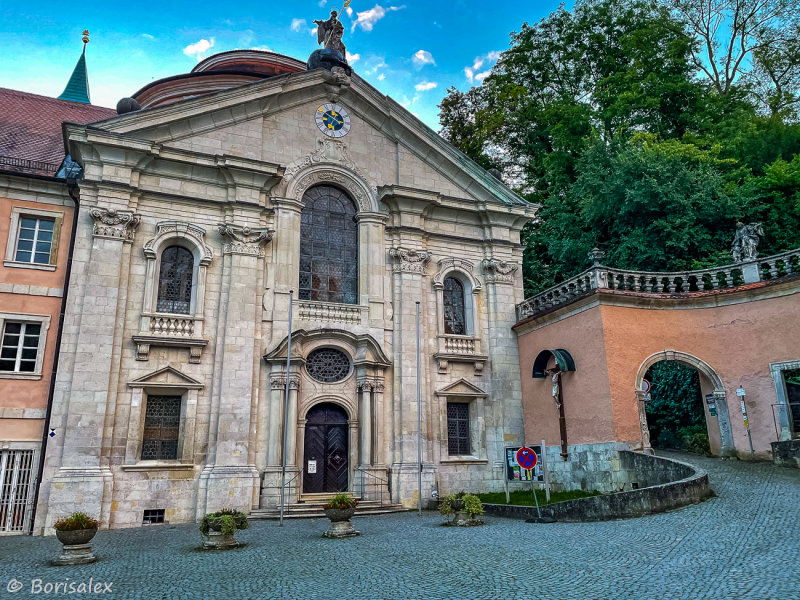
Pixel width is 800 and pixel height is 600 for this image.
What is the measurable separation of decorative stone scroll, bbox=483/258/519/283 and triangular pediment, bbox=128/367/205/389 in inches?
430

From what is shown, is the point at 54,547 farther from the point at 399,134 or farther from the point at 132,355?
the point at 399,134

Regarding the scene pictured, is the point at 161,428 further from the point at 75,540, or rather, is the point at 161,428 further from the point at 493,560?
the point at 493,560

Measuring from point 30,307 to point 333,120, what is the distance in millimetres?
11486

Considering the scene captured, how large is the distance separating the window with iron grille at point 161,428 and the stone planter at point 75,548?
6.25 m

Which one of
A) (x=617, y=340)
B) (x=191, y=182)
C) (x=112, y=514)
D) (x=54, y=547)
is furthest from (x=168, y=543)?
(x=617, y=340)

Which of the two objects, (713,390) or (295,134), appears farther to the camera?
(295,134)

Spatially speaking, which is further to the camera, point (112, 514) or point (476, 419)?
point (476, 419)

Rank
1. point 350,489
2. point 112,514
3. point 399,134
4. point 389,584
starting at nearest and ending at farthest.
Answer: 1. point 389,584
2. point 112,514
3. point 350,489
4. point 399,134

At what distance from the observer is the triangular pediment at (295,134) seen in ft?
62.9

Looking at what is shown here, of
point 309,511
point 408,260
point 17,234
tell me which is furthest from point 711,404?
point 17,234

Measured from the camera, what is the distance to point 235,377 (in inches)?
717

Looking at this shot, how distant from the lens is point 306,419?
19.1 metres

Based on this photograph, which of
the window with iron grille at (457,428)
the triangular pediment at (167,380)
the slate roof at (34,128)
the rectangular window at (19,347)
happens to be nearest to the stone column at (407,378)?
the window with iron grille at (457,428)

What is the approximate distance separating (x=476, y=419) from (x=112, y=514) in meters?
11.5
